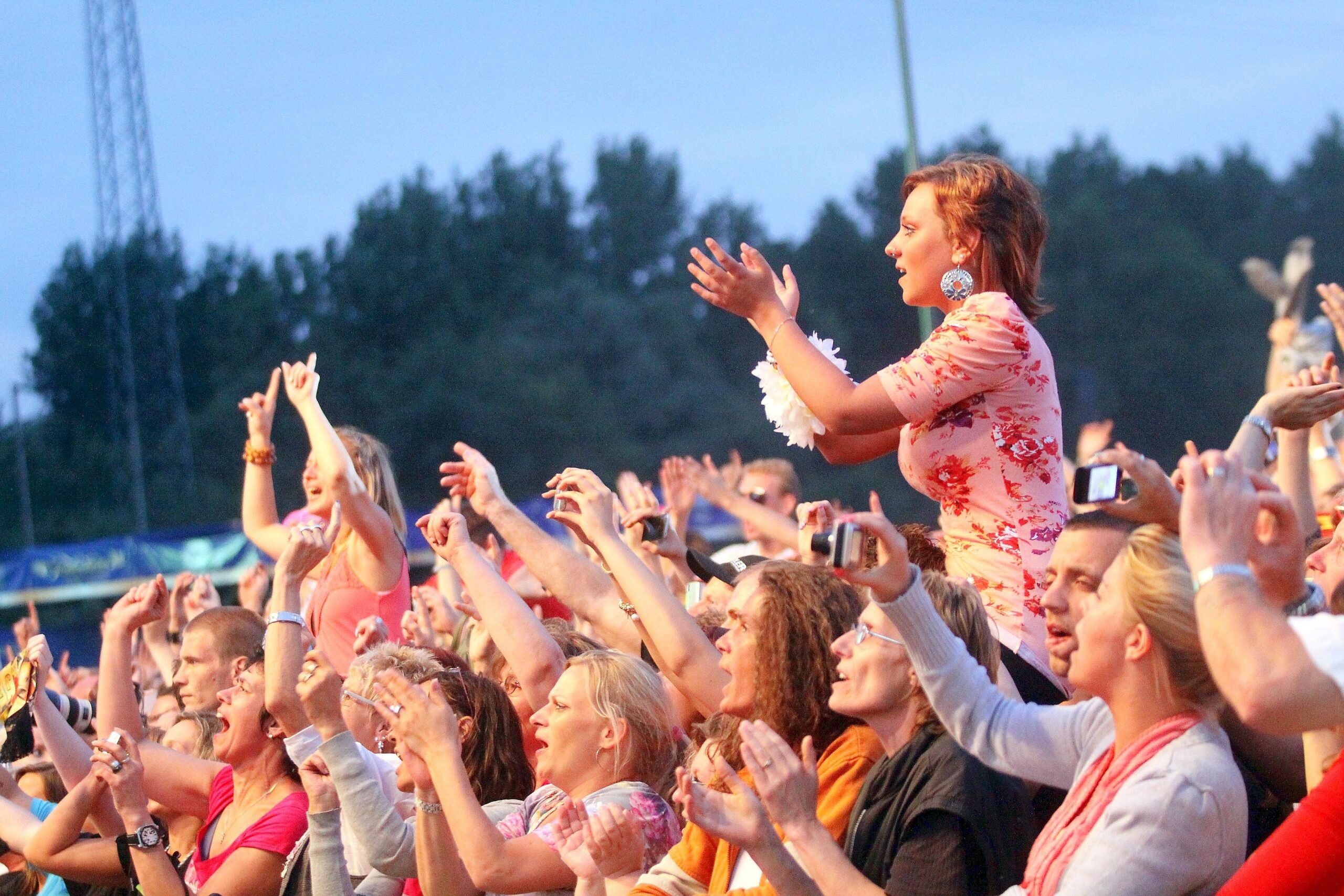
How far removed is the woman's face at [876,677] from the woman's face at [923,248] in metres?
0.72

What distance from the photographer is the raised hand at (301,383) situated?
5.27m

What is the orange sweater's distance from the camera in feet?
10.1

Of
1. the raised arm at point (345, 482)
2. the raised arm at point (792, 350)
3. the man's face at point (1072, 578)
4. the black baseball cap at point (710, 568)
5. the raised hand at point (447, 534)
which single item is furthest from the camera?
the raised arm at point (345, 482)

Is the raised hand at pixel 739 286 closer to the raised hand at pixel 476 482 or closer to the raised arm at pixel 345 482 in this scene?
the raised hand at pixel 476 482

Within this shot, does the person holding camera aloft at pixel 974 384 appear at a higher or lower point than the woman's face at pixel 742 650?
higher

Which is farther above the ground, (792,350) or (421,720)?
(792,350)

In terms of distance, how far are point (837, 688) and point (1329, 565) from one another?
4.12 feet

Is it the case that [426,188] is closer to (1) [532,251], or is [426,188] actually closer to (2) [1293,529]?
(1) [532,251]

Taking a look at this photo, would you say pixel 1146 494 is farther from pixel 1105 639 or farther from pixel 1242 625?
pixel 1242 625

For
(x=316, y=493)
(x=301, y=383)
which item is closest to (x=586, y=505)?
(x=301, y=383)

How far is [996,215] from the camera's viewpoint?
327 centimetres

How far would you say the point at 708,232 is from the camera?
1793 inches

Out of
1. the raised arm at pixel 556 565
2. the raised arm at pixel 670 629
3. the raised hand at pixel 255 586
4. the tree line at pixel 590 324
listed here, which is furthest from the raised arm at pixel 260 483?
the tree line at pixel 590 324

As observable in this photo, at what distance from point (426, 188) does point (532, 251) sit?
3453 millimetres
